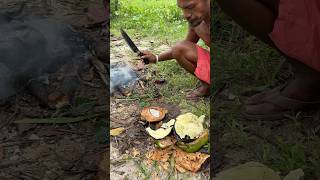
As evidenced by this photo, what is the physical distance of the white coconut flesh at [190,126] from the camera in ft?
5.65

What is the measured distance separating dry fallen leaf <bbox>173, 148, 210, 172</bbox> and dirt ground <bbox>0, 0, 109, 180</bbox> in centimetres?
21

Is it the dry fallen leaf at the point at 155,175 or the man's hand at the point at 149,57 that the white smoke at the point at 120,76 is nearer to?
the man's hand at the point at 149,57

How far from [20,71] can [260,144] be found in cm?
76

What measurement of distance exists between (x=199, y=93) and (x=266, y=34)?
25 cm

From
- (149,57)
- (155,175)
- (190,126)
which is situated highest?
(149,57)

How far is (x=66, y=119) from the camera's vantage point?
1877 millimetres

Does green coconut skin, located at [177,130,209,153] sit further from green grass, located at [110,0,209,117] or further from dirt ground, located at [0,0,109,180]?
dirt ground, located at [0,0,109,180]

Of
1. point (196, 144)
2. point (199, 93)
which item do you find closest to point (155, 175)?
point (196, 144)

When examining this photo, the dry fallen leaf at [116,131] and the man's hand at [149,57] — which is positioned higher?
the man's hand at [149,57]

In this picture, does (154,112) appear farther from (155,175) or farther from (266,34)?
(266,34)

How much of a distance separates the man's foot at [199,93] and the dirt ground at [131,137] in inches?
1.9

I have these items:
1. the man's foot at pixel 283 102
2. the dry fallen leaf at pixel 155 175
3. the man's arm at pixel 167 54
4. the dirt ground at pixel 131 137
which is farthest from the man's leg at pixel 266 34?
the dry fallen leaf at pixel 155 175

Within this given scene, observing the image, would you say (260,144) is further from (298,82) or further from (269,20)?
(269,20)

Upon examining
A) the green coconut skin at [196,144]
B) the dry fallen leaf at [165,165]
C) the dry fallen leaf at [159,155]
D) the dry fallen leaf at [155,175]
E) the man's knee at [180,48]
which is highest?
the man's knee at [180,48]
